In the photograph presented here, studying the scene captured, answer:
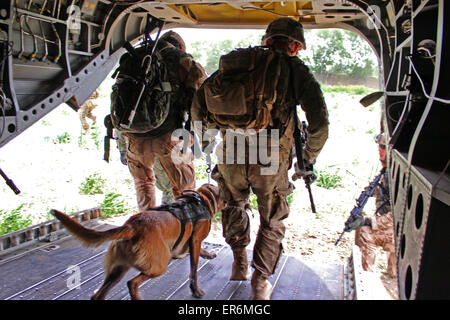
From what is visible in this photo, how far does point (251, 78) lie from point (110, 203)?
5044 millimetres

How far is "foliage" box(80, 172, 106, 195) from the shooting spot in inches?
288

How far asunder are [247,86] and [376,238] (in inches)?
134

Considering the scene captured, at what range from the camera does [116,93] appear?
307 centimetres

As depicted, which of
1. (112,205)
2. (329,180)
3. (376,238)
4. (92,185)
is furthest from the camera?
(329,180)

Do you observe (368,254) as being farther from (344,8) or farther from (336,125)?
(336,125)

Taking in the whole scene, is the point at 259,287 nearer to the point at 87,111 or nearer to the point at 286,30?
the point at 286,30

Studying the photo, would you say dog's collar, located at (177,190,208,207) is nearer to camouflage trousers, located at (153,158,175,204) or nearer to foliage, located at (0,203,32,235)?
camouflage trousers, located at (153,158,175,204)

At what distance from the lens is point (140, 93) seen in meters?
2.99

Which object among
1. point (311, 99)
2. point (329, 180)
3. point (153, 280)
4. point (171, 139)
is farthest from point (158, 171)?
point (329, 180)

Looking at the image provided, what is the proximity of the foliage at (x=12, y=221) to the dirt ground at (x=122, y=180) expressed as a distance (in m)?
0.39

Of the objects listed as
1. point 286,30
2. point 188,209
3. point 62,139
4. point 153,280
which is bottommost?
point 153,280

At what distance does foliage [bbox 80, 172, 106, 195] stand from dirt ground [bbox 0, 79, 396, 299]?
148mm

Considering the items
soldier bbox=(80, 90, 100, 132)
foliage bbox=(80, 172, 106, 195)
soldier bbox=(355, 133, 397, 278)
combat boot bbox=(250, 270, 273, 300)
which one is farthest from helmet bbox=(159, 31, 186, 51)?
soldier bbox=(80, 90, 100, 132)

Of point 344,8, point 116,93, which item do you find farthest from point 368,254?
point 116,93
